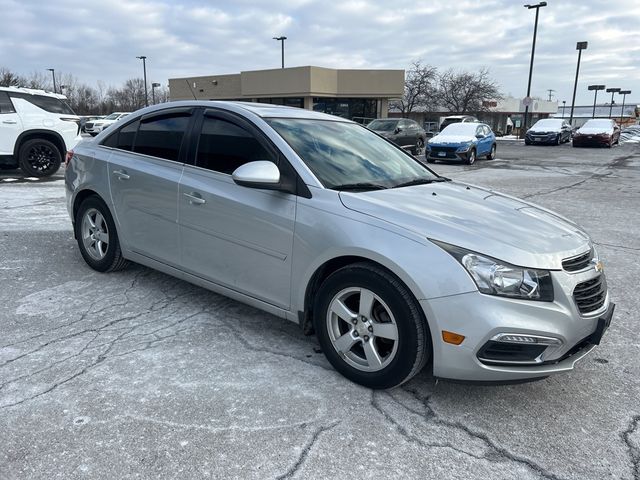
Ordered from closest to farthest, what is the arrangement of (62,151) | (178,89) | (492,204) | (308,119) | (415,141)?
(492,204) → (308,119) → (62,151) → (415,141) → (178,89)

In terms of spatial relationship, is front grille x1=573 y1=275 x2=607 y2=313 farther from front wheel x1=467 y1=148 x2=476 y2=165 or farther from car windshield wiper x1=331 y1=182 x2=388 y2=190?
Answer: front wheel x1=467 y1=148 x2=476 y2=165

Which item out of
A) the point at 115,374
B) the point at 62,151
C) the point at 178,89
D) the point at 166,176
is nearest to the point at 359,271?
the point at 115,374

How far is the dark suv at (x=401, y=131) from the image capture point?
20.5 metres

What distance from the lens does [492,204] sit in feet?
11.5

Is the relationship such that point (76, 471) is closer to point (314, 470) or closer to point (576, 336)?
point (314, 470)

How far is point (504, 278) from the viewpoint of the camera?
2641mm

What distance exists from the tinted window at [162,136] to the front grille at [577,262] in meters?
2.89

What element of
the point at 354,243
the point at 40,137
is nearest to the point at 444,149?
the point at 40,137

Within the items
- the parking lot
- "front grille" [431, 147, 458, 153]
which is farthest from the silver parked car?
"front grille" [431, 147, 458, 153]

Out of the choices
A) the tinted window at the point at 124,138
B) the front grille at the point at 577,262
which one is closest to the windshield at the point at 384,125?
the tinted window at the point at 124,138

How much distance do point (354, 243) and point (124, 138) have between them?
2787 mm

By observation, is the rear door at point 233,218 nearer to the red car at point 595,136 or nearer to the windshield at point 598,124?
the red car at point 595,136

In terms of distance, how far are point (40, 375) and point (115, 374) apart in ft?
1.43

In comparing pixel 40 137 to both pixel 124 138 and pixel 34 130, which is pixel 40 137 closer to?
pixel 34 130
